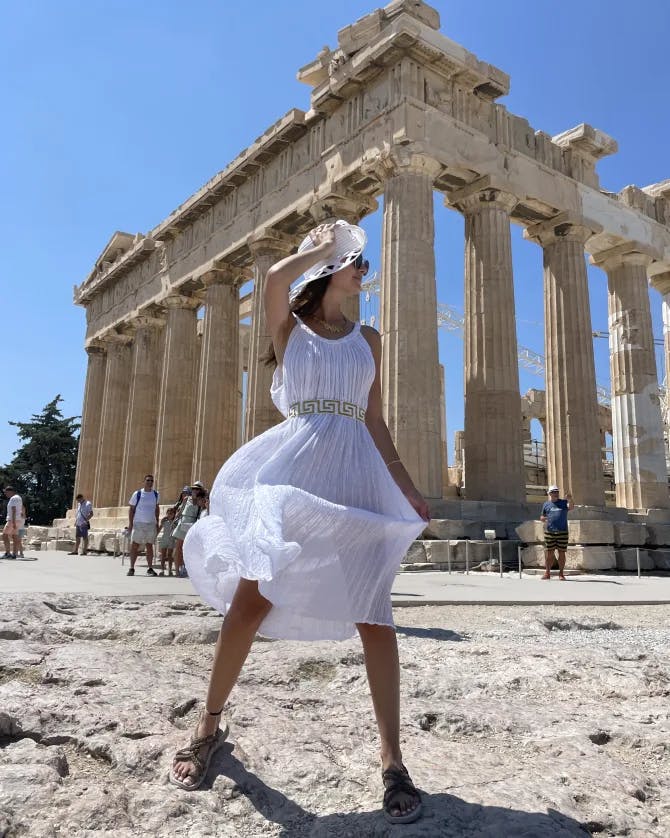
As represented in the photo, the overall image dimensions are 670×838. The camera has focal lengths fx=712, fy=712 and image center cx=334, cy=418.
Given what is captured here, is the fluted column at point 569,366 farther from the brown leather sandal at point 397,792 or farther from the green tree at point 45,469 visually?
the green tree at point 45,469

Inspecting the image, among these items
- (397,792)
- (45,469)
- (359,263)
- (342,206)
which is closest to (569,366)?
(342,206)

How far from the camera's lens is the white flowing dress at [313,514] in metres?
2.23

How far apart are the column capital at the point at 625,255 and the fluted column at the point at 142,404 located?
54.1 feet

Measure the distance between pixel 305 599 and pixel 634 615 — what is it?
20.1 feet

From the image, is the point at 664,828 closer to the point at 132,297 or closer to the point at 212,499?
the point at 212,499

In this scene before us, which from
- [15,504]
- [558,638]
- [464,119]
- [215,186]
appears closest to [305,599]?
[558,638]

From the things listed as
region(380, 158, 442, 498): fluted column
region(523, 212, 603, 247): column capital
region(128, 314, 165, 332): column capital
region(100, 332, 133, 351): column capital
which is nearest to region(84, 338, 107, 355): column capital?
→ region(100, 332, 133, 351): column capital

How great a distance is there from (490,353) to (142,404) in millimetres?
15607

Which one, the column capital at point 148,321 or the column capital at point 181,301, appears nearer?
the column capital at point 181,301

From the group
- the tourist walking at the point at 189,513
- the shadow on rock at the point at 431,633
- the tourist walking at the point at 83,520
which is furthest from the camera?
the tourist walking at the point at 83,520

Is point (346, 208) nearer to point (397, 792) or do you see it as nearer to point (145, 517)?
point (145, 517)

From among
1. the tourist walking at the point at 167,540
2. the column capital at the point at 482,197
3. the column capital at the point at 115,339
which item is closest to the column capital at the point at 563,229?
the column capital at the point at 482,197

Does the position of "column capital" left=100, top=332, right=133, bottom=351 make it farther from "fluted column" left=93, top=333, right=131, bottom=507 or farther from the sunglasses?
the sunglasses

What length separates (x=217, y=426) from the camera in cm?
2248
